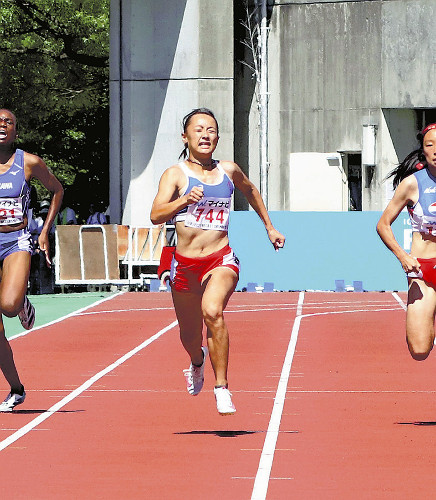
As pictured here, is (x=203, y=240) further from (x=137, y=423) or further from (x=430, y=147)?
(x=430, y=147)

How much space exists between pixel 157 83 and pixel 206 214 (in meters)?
24.9

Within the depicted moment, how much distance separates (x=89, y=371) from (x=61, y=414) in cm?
330

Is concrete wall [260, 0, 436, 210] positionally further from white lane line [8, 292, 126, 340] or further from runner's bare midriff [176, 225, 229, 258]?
runner's bare midriff [176, 225, 229, 258]

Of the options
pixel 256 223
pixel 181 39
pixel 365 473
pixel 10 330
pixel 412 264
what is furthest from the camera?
pixel 181 39

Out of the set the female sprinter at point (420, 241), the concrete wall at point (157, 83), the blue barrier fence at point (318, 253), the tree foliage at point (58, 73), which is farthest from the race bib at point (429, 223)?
the tree foliage at point (58, 73)

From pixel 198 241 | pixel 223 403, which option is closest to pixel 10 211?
pixel 198 241

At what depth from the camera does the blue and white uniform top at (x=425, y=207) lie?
9.77 m

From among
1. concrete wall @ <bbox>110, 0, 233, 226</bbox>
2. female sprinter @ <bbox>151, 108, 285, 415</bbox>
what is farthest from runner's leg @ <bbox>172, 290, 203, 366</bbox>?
concrete wall @ <bbox>110, 0, 233, 226</bbox>

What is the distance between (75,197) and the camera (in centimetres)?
4450

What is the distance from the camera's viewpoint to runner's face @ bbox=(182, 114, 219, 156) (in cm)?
964

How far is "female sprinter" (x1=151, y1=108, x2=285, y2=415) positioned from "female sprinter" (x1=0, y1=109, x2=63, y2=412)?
45.7 inches

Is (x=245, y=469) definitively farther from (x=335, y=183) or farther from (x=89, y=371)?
(x=335, y=183)

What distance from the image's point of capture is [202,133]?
965 centimetres

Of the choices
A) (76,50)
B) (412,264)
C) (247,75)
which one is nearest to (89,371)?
(412,264)
